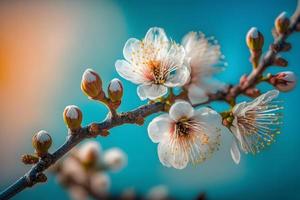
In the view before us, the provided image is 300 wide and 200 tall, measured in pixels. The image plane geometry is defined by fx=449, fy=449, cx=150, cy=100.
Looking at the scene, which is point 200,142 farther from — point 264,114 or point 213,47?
point 213,47

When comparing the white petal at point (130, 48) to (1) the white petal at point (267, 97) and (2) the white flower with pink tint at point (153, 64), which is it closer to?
(2) the white flower with pink tint at point (153, 64)

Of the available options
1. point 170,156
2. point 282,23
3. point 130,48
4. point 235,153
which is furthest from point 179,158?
point 282,23

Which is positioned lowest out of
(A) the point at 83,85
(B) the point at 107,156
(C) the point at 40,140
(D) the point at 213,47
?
(C) the point at 40,140

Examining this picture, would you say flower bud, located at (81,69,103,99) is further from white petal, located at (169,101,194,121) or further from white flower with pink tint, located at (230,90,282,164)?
white flower with pink tint, located at (230,90,282,164)

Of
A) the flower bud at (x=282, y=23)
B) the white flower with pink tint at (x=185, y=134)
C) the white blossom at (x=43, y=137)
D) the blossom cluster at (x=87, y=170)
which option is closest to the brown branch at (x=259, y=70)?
the flower bud at (x=282, y=23)

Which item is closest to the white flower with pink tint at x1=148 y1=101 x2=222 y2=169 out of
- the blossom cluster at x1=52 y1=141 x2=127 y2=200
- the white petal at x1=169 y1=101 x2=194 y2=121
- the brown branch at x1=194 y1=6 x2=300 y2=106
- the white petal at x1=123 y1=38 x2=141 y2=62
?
the white petal at x1=169 y1=101 x2=194 y2=121

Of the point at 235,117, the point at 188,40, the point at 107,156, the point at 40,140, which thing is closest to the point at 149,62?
the point at 188,40
